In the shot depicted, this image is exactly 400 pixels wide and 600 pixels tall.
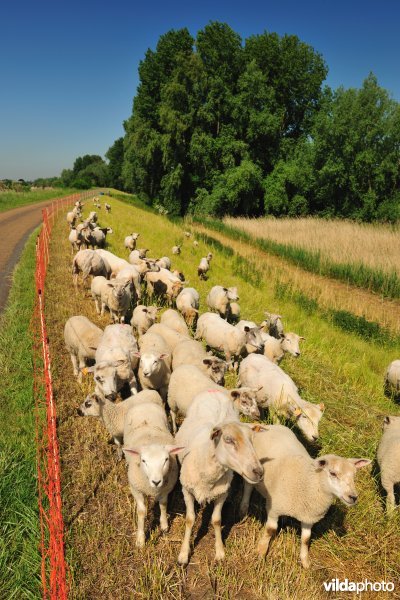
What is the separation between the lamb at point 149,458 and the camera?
13.2 ft

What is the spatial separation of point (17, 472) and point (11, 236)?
68.0 ft

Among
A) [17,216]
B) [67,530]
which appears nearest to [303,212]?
[17,216]

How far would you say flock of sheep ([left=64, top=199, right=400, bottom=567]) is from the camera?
4039mm

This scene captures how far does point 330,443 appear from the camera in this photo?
6270 millimetres

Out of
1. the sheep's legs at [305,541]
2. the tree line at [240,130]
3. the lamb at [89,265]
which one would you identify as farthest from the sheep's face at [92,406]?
the tree line at [240,130]

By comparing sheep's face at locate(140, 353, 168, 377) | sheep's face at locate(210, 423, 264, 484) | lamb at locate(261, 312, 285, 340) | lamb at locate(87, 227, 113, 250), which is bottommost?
lamb at locate(261, 312, 285, 340)

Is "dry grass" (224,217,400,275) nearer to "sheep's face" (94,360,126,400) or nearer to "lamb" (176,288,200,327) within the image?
"lamb" (176,288,200,327)

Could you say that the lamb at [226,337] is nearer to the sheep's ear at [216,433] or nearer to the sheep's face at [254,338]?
the sheep's face at [254,338]

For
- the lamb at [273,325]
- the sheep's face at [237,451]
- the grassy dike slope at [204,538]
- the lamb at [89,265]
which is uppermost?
the lamb at [89,265]

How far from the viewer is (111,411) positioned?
5.75 m

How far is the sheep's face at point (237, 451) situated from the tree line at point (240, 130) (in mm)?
35334

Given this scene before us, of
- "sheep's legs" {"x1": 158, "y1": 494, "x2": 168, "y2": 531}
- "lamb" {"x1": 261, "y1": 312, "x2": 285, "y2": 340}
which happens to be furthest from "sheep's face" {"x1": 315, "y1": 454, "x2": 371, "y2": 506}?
"lamb" {"x1": 261, "y1": 312, "x2": 285, "y2": 340}

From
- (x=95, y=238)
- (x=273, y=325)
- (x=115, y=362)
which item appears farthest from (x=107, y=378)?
(x=95, y=238)

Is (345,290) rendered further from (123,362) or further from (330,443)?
(123,362)
